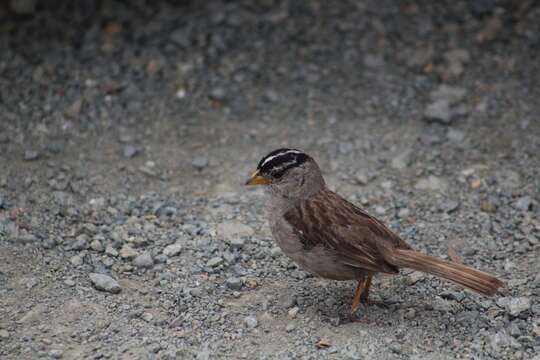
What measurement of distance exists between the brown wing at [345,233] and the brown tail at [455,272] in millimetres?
145

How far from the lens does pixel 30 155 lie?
933 cm

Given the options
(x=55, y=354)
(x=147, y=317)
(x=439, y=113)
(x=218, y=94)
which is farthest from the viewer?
(x=218, y=94)

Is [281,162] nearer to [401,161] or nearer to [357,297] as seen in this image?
[357,297]

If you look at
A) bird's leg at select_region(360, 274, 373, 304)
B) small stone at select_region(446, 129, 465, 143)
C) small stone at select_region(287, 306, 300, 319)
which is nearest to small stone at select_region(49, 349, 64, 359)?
small stone at select_region(287, 306, 300, 319)

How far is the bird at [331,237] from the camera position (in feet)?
22.4

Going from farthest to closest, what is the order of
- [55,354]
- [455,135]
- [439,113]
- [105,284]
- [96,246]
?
[439,113]
[455,135]
[96,246]
[105,284]
[55,354]

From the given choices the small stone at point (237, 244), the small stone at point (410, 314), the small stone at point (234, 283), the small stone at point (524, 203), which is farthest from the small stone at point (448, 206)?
the small stone at point (234, 283)

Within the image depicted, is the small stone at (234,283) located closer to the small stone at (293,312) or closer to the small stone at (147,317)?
the small stone at (293,312)

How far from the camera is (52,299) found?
714 cm

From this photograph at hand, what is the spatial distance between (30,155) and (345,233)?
162 inches

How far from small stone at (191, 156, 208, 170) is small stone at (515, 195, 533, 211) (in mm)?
3523

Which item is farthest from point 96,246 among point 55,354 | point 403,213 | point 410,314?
point 403,213

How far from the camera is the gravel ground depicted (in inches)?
275

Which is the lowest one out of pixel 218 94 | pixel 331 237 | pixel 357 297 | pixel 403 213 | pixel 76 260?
pixel 76 260
